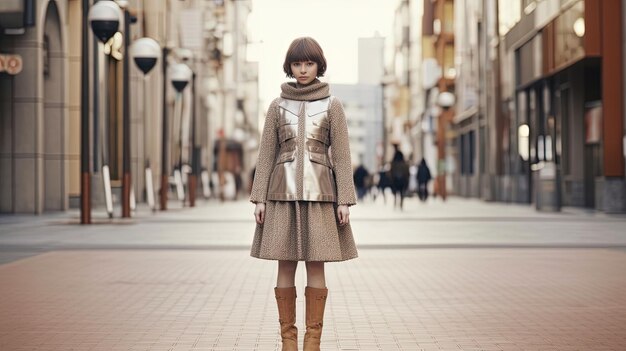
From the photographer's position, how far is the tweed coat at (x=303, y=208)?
6.60m

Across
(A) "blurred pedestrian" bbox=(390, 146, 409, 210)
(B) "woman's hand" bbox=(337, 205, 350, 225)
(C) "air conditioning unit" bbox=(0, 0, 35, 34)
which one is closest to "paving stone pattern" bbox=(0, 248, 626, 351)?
(B) "woman's hand" bbox=(337, 205, 350, 225)

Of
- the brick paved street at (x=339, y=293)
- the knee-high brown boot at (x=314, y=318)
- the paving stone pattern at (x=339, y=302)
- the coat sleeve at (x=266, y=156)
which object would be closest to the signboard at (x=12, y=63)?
the brick paved street at (x=339, y=293)

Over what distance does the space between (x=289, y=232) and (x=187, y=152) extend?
54.0m

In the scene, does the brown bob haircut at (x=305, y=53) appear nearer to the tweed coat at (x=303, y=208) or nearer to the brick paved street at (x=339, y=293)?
the tweed coat at (x=303, y=208)

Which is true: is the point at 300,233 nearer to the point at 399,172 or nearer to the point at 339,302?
the point at 339,302

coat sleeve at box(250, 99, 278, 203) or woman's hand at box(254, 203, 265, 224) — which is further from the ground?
coat sleeve at box(250, 99, 278, 203)

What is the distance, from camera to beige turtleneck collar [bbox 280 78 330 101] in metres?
6.71

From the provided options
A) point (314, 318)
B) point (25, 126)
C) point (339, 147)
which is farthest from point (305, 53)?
point (25, 126)

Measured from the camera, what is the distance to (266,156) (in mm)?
6781

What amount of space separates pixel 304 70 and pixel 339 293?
4332 mm

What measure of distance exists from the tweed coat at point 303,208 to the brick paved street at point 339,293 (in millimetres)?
1017

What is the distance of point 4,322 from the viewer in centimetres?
862

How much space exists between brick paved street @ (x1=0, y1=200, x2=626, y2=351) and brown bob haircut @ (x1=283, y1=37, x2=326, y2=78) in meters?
1.85

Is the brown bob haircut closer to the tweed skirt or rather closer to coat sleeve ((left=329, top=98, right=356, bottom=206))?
coat sleeve ((left=329, top=98, right=356, bottom=206))
